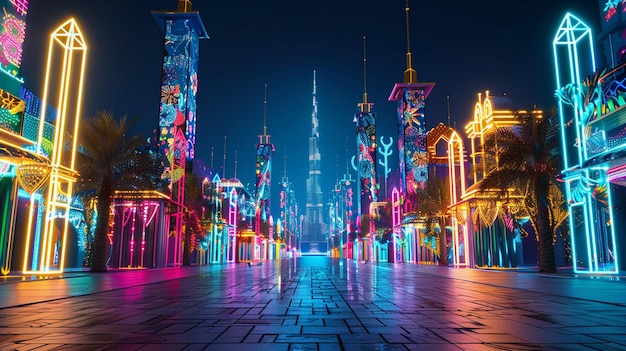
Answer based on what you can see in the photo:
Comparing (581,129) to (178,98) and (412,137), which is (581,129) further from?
(412,137)

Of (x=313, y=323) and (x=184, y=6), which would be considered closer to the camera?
(x=313, y=323)

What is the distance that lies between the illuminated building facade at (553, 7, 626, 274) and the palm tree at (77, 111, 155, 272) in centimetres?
1752

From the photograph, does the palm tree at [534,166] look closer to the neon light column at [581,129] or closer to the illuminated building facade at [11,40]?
the neon light column at [581,129]

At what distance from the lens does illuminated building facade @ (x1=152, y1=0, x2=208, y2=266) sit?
1112 inches

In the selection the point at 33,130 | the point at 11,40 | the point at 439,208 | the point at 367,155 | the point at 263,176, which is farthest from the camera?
the point at 263,176

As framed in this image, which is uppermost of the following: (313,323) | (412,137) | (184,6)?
(184,6)

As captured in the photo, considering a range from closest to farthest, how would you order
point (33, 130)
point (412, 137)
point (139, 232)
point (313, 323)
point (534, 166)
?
point (313, 323) < point (33, 130) < point (534, 166) < point (139, 232) < point (412, 137)

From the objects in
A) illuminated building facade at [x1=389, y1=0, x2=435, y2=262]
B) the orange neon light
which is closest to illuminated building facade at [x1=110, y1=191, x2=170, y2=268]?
the orange neon light

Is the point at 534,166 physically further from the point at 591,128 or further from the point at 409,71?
the point at 409,71

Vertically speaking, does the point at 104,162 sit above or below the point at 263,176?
below

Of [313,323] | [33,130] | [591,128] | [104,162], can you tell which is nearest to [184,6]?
[104,162]

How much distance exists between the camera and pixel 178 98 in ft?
97.3

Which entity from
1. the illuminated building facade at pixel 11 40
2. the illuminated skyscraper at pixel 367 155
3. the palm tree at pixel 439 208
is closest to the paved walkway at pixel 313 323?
the illuminated building facade at pixel 11 40

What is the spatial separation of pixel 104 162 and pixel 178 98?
34.3 feet
